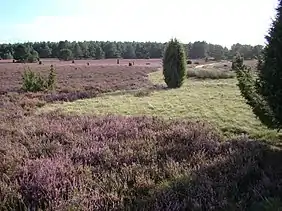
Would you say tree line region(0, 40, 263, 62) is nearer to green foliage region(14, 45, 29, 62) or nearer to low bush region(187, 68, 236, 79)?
green foliage region(14, 45, 29, 62)

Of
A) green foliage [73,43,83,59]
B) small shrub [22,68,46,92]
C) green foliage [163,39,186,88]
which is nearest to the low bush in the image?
green foliage [163,39,186,88]

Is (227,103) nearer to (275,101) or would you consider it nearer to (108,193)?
(275,101)

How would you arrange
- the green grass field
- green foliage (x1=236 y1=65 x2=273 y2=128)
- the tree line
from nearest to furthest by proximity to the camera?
1. green foliage (x1=236 y1=65 x2=273 y2=128)
2. the green grass field
3. the tree line

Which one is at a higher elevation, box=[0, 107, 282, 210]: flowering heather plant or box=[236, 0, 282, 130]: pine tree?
box=[236, 0, 282, 130]: pine tree

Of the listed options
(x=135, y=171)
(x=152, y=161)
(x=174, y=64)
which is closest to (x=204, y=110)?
(x=152, y=161)

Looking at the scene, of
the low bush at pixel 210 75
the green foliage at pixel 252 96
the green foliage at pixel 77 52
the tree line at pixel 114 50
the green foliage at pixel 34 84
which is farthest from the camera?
the tree line at pixel 114 50

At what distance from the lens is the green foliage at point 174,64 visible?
27.4 metres

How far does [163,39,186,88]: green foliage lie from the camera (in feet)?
89.9

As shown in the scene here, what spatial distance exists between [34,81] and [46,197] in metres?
22.1

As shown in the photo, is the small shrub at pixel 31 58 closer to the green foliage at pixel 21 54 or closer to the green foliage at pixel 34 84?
the green foliage at pixel 21 54

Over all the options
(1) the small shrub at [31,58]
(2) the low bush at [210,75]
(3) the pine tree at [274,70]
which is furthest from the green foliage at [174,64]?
(1) the small shrub at [31,58]

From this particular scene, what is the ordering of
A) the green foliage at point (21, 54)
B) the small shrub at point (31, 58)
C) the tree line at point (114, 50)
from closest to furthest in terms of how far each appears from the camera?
1. the small shrub at point (31, 58)
2. the green foliage at point (21, 54)
3. the tree line at point (114, 50)

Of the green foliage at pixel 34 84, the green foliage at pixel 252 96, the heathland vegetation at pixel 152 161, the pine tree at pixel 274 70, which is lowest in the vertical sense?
the green foliage at pixel 34 84

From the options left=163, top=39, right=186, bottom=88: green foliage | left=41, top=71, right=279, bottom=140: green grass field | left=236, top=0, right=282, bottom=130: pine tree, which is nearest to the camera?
left=236, top=0, right=282, bottom=130: pine tree
